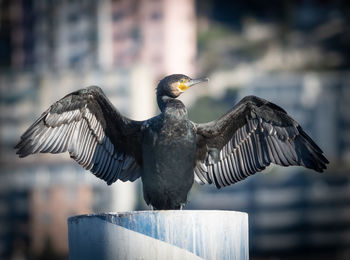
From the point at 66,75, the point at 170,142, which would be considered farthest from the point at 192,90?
the point at 170,142

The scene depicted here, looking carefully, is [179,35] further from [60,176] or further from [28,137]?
[28,137]

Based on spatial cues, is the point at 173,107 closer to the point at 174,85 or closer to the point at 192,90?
the point at 174,85

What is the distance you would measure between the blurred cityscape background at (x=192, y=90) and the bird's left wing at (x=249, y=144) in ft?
157

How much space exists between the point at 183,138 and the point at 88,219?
1.73m

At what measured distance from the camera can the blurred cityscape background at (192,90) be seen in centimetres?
6162

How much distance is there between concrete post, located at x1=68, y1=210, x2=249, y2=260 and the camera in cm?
650

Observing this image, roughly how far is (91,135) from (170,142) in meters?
1.04

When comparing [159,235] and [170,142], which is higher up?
[170,142]

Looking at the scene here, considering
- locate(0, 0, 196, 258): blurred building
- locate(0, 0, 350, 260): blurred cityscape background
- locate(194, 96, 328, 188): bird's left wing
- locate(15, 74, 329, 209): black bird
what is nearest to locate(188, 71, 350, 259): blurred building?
locate(0, 0, 350, 260): blurred cityscape background

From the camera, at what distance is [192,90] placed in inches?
2724

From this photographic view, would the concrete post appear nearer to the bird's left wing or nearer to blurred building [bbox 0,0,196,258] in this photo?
the bird's left wing

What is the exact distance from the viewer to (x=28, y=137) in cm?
814

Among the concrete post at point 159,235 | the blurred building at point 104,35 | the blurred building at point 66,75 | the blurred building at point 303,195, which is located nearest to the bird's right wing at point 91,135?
the concrete post at point 159,235

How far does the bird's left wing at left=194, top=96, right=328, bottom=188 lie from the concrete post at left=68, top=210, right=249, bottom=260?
1.84 meters
